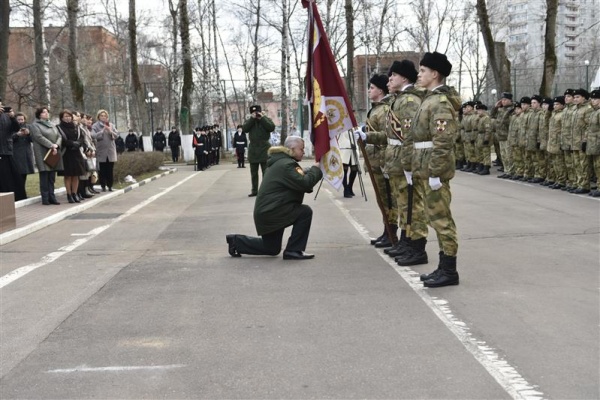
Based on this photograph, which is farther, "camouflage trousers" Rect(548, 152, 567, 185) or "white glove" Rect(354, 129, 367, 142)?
"camouflage trousers" Rect(548, 152, 567, 185)

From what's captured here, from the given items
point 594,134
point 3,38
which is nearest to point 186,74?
point 3,38

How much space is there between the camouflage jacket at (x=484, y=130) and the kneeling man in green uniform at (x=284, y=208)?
1461cm

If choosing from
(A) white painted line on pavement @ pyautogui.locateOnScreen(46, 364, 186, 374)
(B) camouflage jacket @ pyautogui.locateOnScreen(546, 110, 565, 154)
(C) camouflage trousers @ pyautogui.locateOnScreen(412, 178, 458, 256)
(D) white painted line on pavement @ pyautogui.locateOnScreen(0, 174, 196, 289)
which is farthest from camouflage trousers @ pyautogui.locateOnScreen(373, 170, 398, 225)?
(B) camouflage jacket @ pyautogui.locateOnScreen(546, 110, 565, 154)

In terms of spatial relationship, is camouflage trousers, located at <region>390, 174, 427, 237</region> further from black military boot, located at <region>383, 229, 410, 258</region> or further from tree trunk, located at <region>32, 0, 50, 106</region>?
tree trunk, located at <region>32, 0, 50, 106</region>

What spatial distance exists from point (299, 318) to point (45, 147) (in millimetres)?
10139

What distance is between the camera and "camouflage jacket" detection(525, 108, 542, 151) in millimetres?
17844

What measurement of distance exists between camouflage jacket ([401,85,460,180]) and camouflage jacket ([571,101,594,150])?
364 inches

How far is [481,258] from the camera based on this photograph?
813 cm

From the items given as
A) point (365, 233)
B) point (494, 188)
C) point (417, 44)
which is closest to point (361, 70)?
point (417, 44)

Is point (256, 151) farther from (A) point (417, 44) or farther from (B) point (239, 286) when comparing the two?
(A) point (417, 44)

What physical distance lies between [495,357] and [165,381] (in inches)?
83.1

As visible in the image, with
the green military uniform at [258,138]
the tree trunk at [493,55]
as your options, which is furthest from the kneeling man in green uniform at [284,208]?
the tree trunk at [493,55]

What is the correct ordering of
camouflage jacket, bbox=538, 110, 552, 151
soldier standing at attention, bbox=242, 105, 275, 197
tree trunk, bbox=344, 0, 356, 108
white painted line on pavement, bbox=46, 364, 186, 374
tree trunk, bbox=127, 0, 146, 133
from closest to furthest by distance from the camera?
white painted line on pavement, bbox=46, 364, 186, 374, soldier standing at attention, bbox=242, 105, 275, 197, camouflage jacket, bbox=538, 110, 552, 151, tree trunk, bbox=127, 0, 146, 133, tree trunk, bbox=344, 0, 356, 108

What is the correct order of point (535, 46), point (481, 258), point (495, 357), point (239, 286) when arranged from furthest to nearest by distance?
point (535, 46) < point (481, 258) < point (239, 286) < point (495, 357)
